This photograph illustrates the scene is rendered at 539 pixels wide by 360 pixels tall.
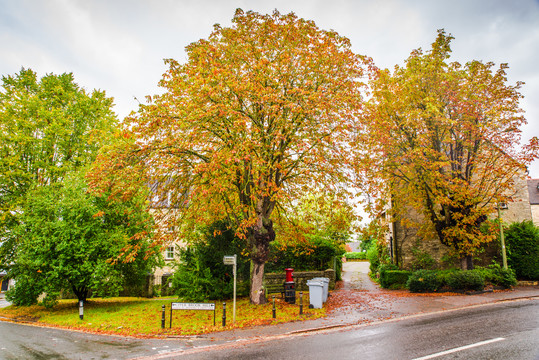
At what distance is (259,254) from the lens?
1367 centimetres

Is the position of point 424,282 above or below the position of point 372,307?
above

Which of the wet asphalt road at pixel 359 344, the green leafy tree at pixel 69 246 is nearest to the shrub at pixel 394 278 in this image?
the wet asphalt road at pixel 359 344

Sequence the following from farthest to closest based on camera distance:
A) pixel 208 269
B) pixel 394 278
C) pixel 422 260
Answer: pixel 422 260
pixel 394 278
pixel 208 269

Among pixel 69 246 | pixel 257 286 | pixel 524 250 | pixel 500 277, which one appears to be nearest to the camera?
pixel 257 286

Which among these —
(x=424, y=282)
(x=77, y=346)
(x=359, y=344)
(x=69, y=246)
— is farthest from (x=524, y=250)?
(x=69, y=246)

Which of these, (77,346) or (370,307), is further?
(370,307)

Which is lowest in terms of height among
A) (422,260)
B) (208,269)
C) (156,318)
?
(156,318)

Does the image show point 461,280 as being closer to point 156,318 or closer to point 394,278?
point 394,278

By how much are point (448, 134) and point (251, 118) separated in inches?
493

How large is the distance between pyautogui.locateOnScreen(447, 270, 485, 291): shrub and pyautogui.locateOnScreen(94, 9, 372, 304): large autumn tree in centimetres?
856

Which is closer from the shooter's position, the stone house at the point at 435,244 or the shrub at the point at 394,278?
the shrub at the point at 394,278

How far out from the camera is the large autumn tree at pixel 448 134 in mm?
16266

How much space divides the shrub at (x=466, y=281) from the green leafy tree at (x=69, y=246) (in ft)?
52.7

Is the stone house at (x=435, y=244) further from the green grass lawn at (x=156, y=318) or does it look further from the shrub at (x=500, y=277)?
the green grass lawn at (x=156, y=318)
